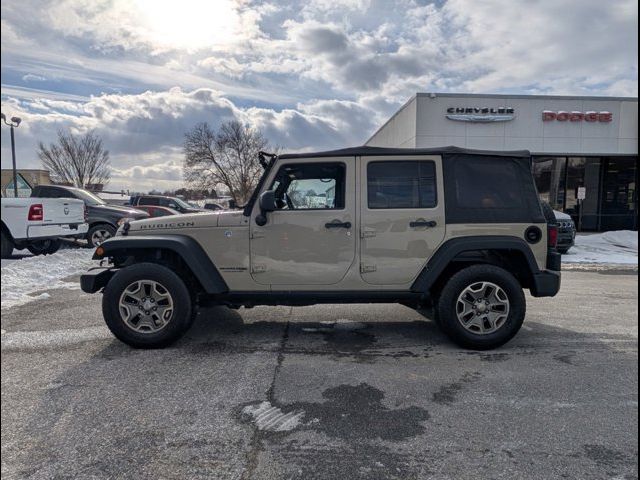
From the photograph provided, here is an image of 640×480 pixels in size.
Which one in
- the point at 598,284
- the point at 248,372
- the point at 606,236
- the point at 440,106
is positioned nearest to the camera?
the point at 248,372

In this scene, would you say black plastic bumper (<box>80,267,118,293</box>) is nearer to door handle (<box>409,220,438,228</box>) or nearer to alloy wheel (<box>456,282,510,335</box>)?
door handle (<box>409,220,438,228</box>)

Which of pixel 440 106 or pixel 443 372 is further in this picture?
pixel 440 106

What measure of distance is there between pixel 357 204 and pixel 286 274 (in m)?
0.98

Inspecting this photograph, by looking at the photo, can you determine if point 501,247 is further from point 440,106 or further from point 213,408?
point 440,106

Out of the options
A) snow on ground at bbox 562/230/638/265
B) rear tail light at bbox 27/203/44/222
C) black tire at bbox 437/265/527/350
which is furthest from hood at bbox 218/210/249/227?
snow on ground at bbox 562/230/638/265

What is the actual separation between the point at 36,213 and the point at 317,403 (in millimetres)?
8071

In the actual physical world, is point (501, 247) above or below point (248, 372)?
above

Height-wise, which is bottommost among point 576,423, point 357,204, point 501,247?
point 576,423

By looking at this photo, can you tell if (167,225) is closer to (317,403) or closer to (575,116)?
(317,403)

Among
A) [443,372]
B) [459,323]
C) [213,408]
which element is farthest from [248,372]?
[459,323]

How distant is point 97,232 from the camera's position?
10.9 m

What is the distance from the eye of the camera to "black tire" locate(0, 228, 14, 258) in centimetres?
846

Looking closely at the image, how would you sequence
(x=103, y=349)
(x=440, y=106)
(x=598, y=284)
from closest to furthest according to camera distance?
1. (x=103, y=349)
2. (x=598, y=284)
3. (x=440, y=106)

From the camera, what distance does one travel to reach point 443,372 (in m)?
3.64
